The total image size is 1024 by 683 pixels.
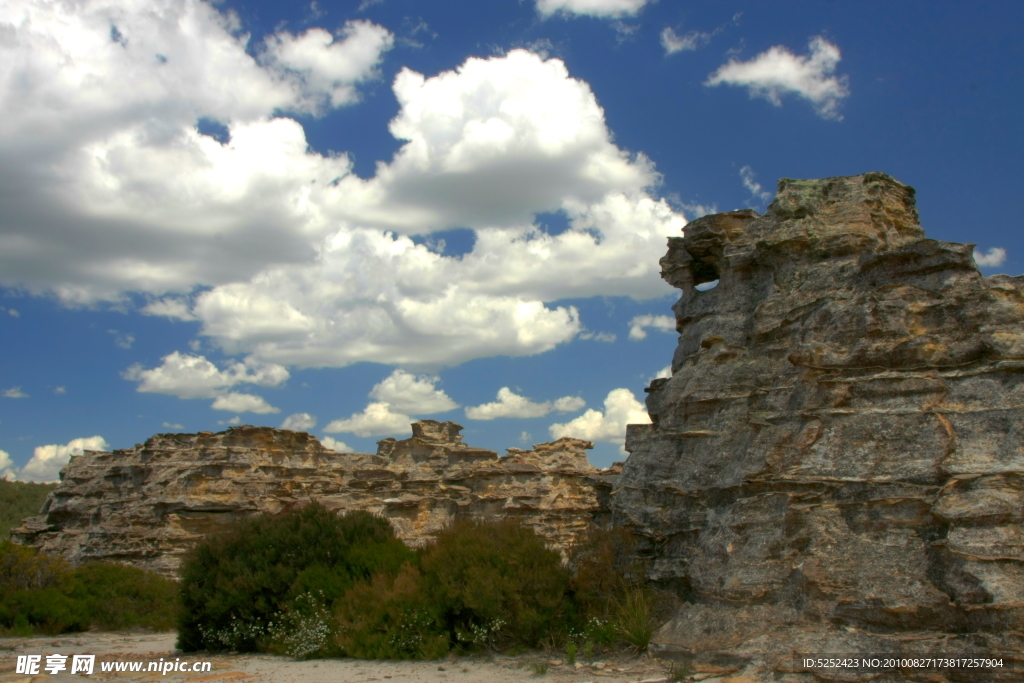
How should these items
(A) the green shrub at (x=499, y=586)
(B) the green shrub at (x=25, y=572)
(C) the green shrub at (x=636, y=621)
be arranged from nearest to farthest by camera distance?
(C) the green shrub at (x=636, y=621), (A) the green shrub at (x=499, y=586), (B) the green shrub at (x=25, y=572)

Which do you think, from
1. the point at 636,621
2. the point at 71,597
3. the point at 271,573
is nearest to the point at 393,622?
the point at 271,573

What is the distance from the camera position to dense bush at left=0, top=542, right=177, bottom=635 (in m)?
18.0

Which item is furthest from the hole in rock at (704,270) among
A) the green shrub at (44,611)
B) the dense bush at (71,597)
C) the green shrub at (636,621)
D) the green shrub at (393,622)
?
the green shrub at (44,611)

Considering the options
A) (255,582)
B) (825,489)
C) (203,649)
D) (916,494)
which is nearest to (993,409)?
(916,494)

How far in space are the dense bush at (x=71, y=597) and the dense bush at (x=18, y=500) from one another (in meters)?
40.8

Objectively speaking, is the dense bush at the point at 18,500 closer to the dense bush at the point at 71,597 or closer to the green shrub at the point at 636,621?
the dense bush at the point at 71,597

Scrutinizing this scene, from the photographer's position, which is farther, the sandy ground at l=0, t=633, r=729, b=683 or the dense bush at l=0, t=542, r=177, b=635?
the dense bush at l=0, t=542, r=177, b=635

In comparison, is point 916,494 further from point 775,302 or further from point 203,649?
point 203,649

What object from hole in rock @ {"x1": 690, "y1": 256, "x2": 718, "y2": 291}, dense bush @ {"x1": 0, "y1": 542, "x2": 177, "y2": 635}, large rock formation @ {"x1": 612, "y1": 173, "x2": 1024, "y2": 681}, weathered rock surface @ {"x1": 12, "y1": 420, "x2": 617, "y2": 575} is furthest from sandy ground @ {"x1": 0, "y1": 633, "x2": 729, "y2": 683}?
weathered rock surface @ {"x1": 12, "y1": 420, "x2": 617, "y2": 575}

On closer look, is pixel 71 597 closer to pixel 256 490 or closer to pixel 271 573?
pixel 271 573

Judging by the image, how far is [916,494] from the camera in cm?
834

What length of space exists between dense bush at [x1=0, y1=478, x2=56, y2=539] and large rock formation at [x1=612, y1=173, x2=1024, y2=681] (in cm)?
5920

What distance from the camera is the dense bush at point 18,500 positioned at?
6161 centimetres

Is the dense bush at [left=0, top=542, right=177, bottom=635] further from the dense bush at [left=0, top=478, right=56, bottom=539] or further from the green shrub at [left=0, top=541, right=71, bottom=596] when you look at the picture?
the dense bush at [left=0, top=478, right=56, bottom=539]
